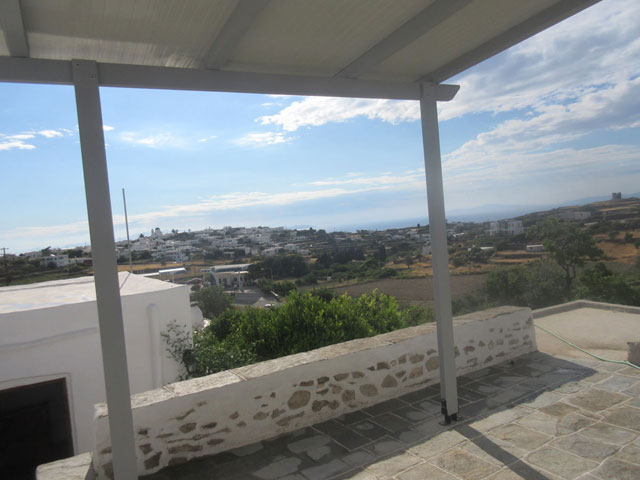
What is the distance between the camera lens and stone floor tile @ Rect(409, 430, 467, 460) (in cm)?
239

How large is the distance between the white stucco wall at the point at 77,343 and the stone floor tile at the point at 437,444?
5.30 metres

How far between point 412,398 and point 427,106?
222 cm

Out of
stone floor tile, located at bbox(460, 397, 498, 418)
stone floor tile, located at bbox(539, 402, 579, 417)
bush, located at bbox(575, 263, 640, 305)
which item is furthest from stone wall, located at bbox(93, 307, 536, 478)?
bush, located at bbox(575, 263, 640, 305)

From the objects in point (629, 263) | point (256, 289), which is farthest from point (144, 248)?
point (629, 263)

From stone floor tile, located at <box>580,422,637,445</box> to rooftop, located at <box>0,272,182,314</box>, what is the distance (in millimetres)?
6381

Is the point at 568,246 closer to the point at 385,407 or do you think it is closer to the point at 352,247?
the point at 352,247

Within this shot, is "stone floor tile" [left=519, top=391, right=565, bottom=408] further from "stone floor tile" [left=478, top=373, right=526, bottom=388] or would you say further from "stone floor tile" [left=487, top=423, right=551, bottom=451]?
"stone floor tile" [left=487, top=423, right=551, bottom=451]

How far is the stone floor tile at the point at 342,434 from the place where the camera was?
2.56m

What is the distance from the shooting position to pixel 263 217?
2462 centimetres

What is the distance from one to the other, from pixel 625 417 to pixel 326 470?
203 cm

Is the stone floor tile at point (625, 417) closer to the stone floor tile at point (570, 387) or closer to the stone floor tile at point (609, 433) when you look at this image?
the stone floor tile at point (609, 433)

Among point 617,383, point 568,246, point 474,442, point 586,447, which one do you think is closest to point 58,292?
point 474,442

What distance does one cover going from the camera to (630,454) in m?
2.22

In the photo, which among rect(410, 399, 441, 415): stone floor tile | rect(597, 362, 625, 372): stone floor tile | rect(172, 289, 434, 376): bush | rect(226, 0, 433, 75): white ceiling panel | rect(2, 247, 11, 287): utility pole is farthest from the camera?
rect(2, 247, 11, 287): utility pole
